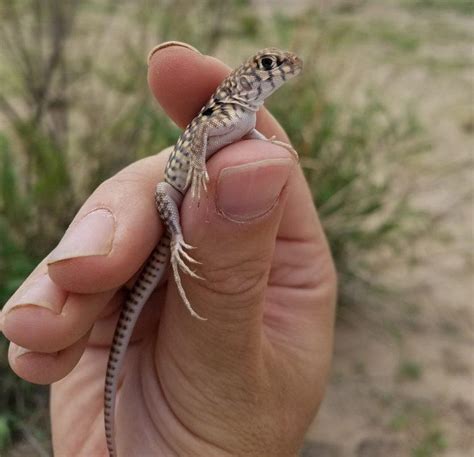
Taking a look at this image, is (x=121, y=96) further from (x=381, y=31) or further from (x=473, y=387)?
(x=381, y=31)

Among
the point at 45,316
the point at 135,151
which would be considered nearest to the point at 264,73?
the point at 45,316

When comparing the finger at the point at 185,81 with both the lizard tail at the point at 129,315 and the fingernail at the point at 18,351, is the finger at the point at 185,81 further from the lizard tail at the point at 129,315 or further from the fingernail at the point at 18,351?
the fingernail at the point at 18,351

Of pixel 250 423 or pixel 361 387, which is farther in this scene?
pixel 361 387

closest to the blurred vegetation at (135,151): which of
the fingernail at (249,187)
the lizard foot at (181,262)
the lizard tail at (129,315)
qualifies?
the lizard tail at (129,315)

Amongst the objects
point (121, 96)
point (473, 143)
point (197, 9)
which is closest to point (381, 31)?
point (473, 143)

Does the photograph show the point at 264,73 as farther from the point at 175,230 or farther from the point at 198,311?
the point at 198,311

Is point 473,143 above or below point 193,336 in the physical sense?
below
